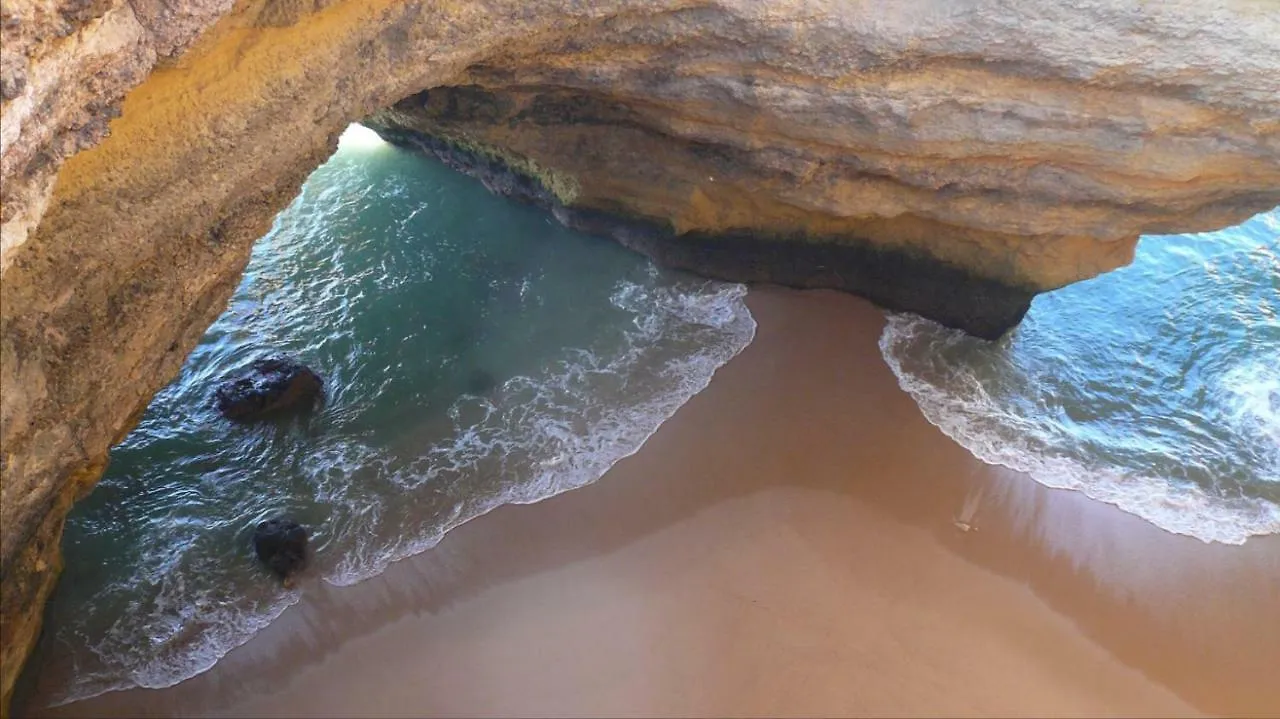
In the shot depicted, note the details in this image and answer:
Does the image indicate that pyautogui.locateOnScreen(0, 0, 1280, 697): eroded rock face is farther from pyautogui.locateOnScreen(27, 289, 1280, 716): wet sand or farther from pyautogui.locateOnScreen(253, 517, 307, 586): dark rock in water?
pyautogui.locateOnScreen(27, 289, 1280, 716): wet sand

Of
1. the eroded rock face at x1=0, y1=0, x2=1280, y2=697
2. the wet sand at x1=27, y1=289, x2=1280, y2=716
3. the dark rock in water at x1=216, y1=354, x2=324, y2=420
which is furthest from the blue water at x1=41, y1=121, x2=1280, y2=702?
the eroded rock face at x1=0, y1=0, x2=1280, y2=697

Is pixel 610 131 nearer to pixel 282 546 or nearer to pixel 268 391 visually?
pixel 268 391

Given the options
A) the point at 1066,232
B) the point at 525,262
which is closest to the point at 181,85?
the point at 525,262

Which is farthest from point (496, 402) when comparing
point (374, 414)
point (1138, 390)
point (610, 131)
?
point (1138, 390)

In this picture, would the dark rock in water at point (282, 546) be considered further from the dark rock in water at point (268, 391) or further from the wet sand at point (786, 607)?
the dark rock in water at point (268, 391)

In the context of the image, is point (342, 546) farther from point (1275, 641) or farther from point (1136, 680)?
point (1275, 641)

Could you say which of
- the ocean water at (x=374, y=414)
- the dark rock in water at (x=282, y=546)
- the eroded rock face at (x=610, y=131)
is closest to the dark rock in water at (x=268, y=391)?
the ocean water at (x=374, y=414)
